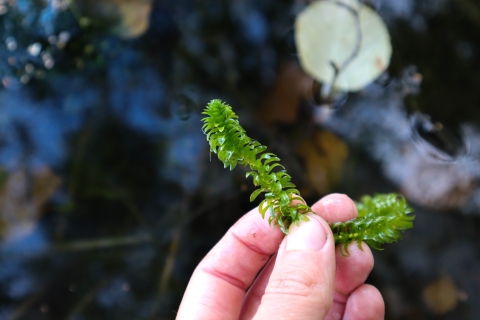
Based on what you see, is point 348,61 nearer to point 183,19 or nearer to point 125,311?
point 183,19

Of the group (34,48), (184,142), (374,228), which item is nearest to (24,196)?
(34,48)

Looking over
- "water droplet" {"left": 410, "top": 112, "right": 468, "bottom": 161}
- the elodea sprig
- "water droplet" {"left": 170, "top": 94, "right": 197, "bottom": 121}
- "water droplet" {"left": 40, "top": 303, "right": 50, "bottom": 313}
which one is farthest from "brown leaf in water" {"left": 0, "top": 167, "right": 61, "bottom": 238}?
"water droplet" {"left": 410, "top": 112, "right": 468, "bottom": 161}

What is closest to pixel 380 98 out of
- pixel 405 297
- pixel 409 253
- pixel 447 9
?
pixel 447 9

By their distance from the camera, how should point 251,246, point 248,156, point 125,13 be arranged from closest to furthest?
point 248,156 → point 251,246 → point 125,13

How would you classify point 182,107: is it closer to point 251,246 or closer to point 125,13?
point 125,13

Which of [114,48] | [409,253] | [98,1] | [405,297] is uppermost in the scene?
[98,1]

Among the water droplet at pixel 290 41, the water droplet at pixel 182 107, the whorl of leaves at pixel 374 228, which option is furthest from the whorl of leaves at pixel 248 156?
the water droplet at pixel 290 41
